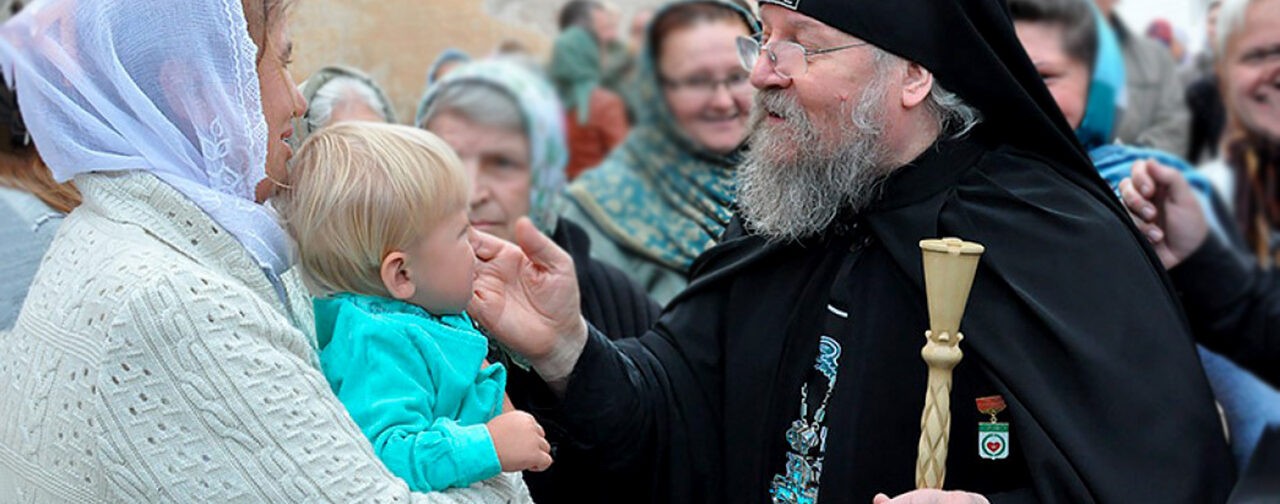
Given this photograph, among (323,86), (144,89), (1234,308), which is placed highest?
(144,89)

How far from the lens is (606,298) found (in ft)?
14.1

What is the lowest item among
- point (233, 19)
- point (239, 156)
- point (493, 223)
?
point (493, 223)

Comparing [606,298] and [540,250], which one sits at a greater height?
[540,250]

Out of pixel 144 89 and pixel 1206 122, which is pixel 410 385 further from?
pixel 1206 122

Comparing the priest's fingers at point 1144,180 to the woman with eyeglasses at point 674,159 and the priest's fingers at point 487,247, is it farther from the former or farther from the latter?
the woman with eyeglasses at point 674,159

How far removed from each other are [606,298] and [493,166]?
37.6 inches

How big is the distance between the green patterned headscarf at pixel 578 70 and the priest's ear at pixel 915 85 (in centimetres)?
512

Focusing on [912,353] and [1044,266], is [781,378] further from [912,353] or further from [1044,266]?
[1044,266]

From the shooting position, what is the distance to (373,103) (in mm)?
4406

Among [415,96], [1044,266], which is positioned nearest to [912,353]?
[1044,266]

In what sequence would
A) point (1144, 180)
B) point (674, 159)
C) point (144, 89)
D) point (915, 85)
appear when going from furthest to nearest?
point (674, 159) → point (1144, 180) → point (915, 85) → point (144, 89)

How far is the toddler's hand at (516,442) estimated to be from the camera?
2650 millimetres

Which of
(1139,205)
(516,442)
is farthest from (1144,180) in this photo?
(516,442)

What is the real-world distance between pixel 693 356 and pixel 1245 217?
3.34m
